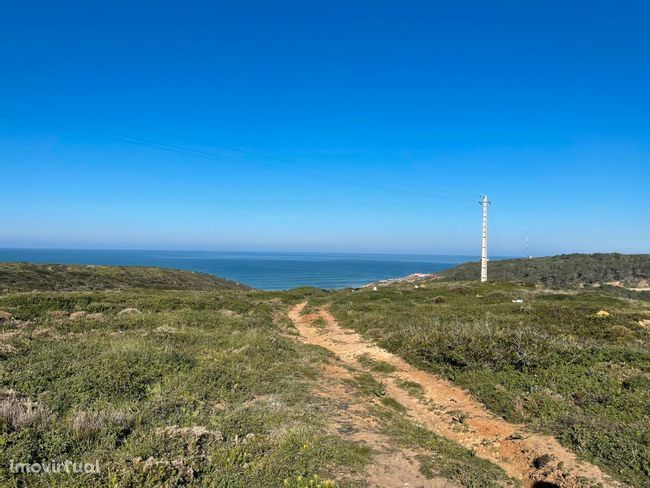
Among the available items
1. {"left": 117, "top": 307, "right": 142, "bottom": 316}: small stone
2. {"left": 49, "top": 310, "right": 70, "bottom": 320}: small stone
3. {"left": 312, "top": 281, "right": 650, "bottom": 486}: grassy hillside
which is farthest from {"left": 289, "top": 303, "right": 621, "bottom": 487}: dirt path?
{"left": 49, "top": 310, "right": 70, "bottom": 320}: small stone

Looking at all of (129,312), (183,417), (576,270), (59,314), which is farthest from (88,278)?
(576,270)

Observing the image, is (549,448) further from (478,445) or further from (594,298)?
(594,298)

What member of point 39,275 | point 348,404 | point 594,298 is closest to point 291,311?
point 348,404

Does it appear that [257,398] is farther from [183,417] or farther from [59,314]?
[59,314]

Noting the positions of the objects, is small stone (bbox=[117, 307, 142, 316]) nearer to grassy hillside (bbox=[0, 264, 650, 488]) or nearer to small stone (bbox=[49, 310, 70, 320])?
grassy hillside (bbox=[0, 264, 650, 488])

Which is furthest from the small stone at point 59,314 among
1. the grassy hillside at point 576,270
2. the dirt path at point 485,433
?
the grassy hillside at point 576,270

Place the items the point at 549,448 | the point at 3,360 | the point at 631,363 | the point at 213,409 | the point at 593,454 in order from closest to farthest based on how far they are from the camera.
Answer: the point at 593,454 → the point at 549,448 → the point at 213,409 → the point at 3,360 → the point at 631,363
